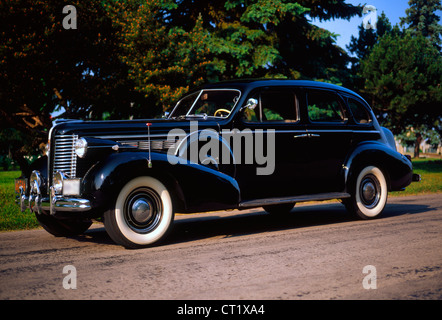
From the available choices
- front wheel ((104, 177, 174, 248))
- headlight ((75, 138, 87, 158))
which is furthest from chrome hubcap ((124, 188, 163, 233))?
headlight ((75, 138, 87, 158))

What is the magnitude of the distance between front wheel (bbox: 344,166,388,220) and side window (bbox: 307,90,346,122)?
987 millimetres

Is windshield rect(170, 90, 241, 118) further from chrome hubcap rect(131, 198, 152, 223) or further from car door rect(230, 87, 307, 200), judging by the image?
chrome hubcap rect(131, 198, 152, 223)

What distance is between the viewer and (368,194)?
25.7 ft

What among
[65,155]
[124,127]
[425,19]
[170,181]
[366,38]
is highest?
[425,19]

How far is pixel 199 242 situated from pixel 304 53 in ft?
64.2

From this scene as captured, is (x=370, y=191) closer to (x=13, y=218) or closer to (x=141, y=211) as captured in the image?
(x=141, y=211)

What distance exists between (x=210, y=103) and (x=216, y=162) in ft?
4.07

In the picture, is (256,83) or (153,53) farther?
(153,53)

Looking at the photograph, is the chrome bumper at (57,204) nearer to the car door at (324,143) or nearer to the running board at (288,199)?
the running board at (288,199)

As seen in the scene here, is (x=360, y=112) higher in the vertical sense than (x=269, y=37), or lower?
lower

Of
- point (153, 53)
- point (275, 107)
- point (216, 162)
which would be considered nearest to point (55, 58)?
point (153, 53)

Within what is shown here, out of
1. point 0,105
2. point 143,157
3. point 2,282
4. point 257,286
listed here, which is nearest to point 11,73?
point 0,105
